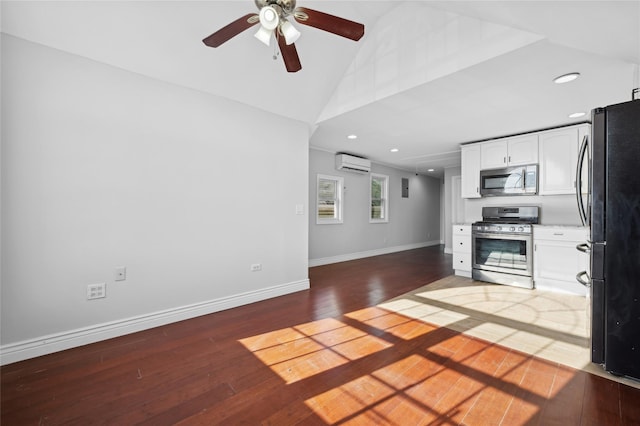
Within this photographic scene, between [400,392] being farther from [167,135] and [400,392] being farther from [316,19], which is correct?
[167,135]

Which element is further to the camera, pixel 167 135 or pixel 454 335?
pixel 167 135

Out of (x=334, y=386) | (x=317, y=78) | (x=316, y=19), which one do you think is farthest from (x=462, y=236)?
(x=316, y=19)

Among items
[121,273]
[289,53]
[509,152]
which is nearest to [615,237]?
[289,53]

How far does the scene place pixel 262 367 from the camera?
1966mm

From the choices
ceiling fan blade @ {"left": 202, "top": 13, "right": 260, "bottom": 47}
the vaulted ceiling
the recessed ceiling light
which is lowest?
ceiling fan blade @ {"left": 202, "top": 13, "right": 260, "bottom": 47}

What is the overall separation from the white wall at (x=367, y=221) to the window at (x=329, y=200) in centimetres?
13

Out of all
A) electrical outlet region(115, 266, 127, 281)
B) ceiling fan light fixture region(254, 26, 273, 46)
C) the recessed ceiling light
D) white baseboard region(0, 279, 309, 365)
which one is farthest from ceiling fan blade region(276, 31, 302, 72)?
white baseboard region(0, 279, 309, 365)

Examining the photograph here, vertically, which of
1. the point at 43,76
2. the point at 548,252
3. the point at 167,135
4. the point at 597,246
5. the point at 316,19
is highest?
the point at 316,19

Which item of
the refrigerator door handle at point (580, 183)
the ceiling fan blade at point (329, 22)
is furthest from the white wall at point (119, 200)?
the refrigerator door handle at point (580, 183)

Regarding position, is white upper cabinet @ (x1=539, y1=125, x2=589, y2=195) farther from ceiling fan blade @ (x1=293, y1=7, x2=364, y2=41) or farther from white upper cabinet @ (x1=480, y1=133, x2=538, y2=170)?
ceiling fan blade @ (x1=293, y1=7, x2=364, y2=41)

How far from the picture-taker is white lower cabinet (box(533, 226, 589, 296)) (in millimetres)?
3529

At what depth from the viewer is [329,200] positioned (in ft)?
19.7

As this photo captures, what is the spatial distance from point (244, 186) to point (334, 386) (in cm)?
240

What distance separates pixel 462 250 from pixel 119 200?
15.8ft
